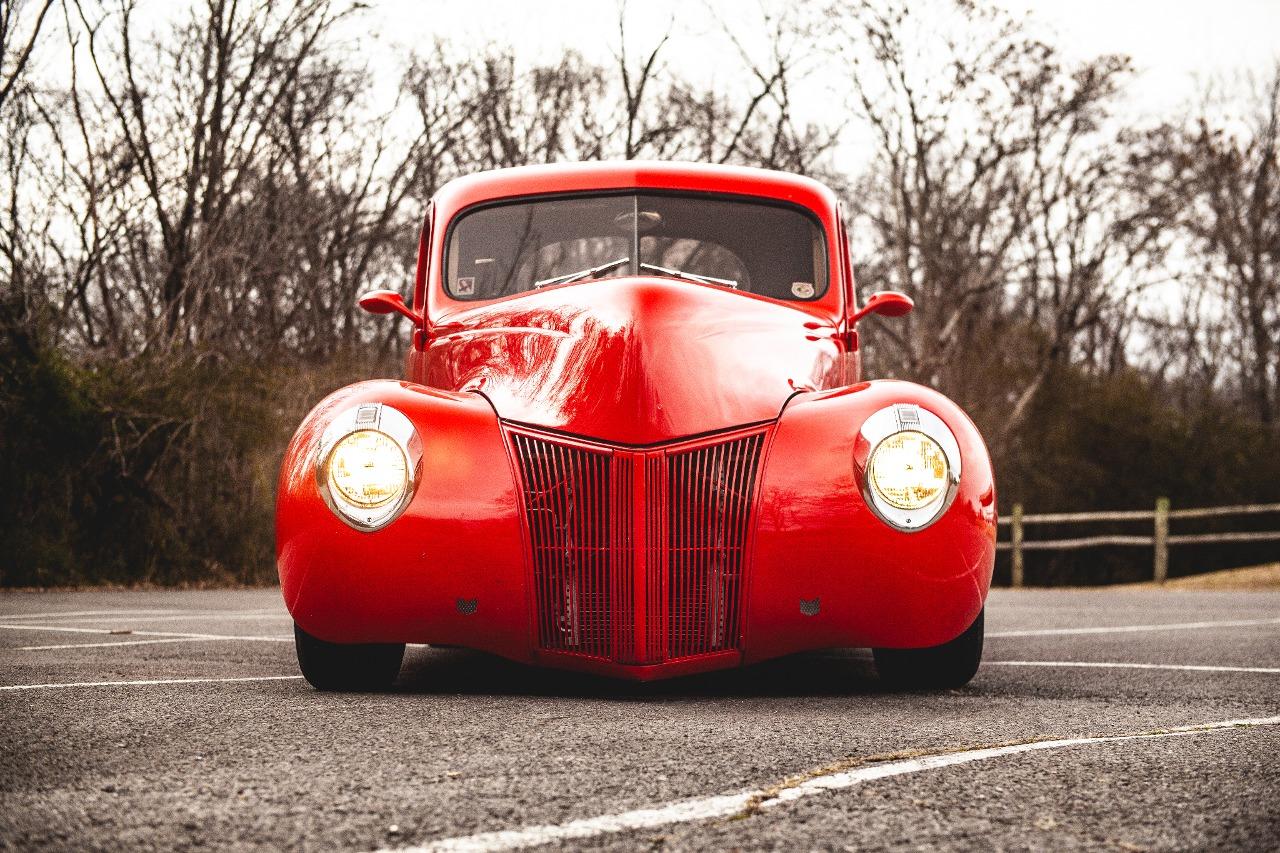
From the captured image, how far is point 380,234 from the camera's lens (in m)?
21.1

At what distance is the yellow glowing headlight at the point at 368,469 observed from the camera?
3.77 m

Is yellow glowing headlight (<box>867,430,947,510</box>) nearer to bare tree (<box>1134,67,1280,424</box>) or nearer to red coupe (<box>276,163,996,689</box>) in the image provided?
red coupe (<box>276,163,996,689</box>)

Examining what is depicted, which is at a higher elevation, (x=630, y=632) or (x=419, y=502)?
(x=419, y=502)

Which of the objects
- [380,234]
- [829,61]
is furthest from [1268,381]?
[380,234]

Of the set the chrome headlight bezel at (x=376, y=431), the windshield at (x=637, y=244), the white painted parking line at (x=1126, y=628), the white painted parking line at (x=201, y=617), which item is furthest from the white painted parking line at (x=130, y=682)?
the white painted parking line at (x=1126, y=628)

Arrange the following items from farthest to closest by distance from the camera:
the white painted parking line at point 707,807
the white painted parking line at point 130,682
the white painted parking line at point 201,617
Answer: the white painted parking line at point 201,617 → the white painted parking line at point 130,682 → the white painted parking line at point 707,807

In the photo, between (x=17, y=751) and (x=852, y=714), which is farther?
(x=852, y=714)

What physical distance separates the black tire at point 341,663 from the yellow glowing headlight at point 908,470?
1.60 metres

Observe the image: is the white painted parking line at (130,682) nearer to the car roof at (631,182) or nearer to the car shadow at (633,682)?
the car shadow at (633,682)

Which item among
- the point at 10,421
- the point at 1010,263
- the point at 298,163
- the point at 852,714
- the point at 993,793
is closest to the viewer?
the point at 993,793

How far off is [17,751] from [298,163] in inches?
692

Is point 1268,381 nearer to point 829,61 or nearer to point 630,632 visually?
point 829,61

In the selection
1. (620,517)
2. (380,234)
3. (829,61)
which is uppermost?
(829,61)

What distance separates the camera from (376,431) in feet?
12.5
